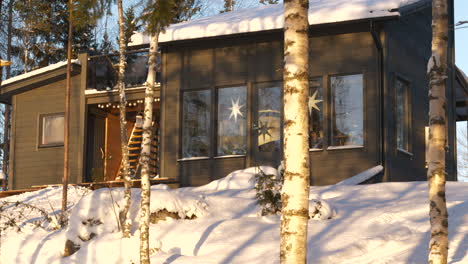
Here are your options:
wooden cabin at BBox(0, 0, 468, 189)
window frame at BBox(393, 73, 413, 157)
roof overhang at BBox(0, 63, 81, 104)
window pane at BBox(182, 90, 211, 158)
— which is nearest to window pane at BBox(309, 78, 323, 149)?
wooden cabin at BBox(0, 0, 468, 189)

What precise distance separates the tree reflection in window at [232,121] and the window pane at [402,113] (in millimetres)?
3872

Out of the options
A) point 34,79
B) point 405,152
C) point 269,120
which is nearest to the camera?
point 405,152

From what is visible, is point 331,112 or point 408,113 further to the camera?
point 408,113

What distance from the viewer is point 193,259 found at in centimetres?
1098

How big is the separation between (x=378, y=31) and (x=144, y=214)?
9250 millimetres

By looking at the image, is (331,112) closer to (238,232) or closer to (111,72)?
(238,232)

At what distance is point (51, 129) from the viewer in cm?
2341

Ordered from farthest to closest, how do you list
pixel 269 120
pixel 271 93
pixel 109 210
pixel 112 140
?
pixel 112 140 < pixel 271 93 < pixel 269 120 < pixel 109 210

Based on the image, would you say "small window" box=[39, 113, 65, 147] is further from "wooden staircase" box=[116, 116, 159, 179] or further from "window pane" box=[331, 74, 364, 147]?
"window pane" box=[331, 74, 364, 147]

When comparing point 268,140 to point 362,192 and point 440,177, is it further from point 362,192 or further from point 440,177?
point 440,177

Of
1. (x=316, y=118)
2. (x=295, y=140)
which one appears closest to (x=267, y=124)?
(x=316, y=118)

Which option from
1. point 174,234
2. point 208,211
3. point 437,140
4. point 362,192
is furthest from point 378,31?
point 437,140

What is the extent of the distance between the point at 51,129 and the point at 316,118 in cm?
913

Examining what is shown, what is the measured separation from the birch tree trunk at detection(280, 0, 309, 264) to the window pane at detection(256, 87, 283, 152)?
12.1 metres
